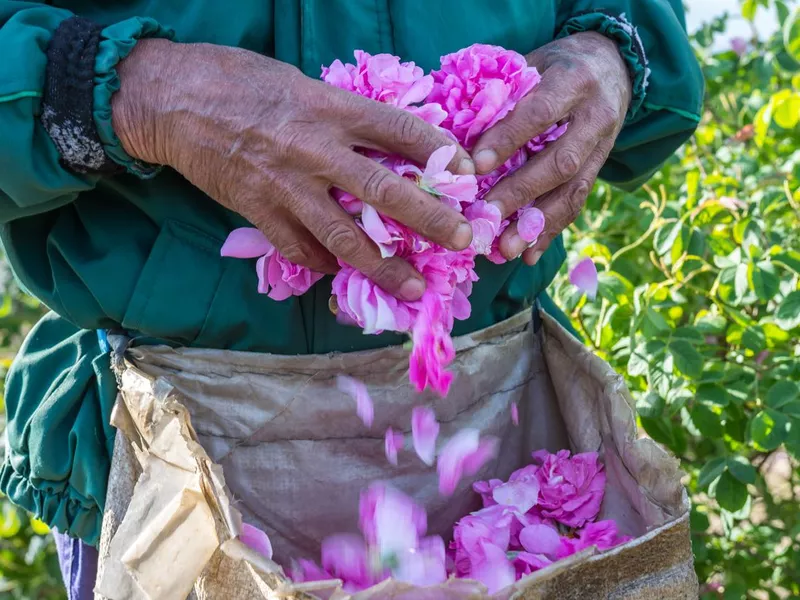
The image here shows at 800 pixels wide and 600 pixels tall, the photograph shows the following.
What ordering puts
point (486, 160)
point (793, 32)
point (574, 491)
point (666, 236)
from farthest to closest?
point (793, 32), point (666, 236), point (574, 491), point (486, 160)

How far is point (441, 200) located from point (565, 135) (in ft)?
0.97

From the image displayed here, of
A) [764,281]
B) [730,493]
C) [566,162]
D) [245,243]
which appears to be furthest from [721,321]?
[245,243]

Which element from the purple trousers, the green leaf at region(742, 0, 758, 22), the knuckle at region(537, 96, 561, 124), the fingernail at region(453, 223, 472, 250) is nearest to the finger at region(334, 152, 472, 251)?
the fingernail at region(453, 223, 472, 250)

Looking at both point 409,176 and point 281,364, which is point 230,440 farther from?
point 409,176

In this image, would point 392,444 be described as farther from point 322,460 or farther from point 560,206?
point 560,206

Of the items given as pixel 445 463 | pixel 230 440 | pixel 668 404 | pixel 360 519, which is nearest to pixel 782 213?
pixel 668 404

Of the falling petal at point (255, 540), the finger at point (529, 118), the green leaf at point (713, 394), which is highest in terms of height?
the finger at point (529, 118)

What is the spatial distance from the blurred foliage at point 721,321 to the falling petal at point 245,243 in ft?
3.16

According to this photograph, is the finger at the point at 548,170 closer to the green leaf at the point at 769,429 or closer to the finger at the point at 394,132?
the finger at the point at 394,132

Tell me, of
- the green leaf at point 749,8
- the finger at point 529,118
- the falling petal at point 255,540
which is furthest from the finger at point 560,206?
the green leaf at point 749,8

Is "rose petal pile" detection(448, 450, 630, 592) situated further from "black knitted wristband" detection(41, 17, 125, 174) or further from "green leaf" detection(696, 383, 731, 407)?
"black knitted wristband" detection(41, 17, 125, 174)

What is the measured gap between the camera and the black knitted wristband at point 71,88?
3.57 ft

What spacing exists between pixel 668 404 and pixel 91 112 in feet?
4.38

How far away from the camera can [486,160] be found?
3.95 feet
